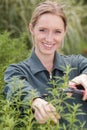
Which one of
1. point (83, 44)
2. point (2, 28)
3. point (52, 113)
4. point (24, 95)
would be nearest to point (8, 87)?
point (24, 95)

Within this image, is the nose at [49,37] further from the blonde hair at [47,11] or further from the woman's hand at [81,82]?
the woman's hand at [81,82]

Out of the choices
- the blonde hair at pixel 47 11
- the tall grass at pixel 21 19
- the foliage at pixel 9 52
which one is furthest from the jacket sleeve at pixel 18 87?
the tall grass at pixel 21 19

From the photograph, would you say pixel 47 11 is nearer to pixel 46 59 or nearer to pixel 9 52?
pixel 46 59

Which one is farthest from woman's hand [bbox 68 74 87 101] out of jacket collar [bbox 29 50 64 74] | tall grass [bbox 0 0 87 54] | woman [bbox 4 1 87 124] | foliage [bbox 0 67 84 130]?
tall grass [bbox 0 0 87 54]

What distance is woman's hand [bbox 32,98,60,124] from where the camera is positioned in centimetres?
235

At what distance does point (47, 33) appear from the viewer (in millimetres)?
3158

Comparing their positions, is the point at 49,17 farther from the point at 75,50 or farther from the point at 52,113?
the point at 75,50

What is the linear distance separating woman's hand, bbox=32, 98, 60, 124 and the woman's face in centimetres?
76

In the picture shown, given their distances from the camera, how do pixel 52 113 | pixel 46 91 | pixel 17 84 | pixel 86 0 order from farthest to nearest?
1. pixel 86 0
2. pixel 46 91
3. pixel 17 84
4. pixel 52 113

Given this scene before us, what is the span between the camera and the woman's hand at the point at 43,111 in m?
2.35

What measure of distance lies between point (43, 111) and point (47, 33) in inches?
34.6

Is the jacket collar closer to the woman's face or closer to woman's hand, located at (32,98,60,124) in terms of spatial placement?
the woman's face

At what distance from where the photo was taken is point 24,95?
2613 mm

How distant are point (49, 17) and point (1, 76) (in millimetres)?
605
